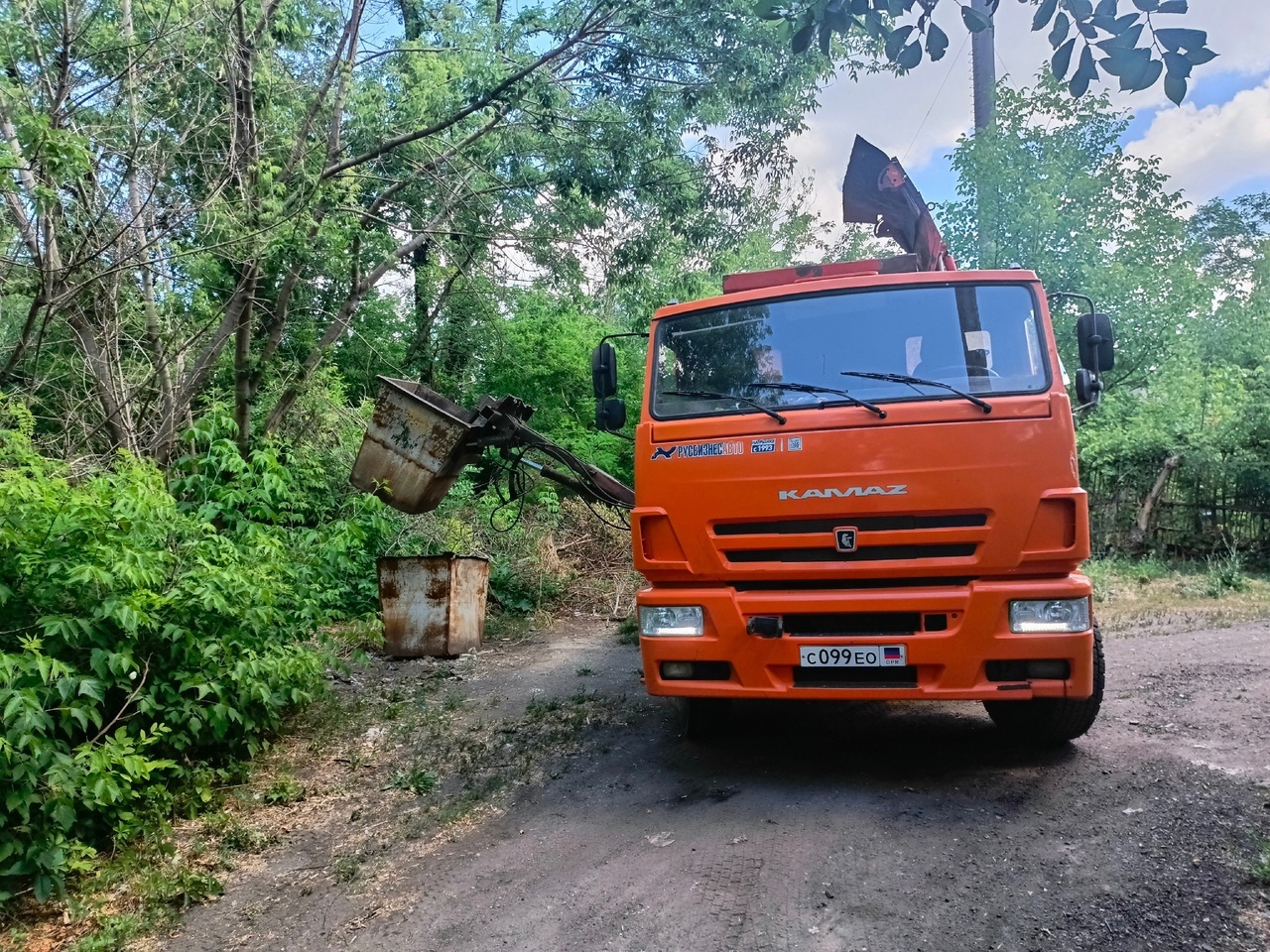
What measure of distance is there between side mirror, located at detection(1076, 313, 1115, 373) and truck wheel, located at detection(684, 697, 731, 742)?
2.81 m

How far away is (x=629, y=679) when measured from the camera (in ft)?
23.7

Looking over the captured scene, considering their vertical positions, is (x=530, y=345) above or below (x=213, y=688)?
above

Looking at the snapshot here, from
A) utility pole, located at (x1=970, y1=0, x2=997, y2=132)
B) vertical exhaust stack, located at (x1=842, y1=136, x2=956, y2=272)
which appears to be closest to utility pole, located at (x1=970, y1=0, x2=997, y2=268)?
utility pole, located at (x1=970, y1=0, x2=997, y2=132)

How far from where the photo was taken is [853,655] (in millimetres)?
4113

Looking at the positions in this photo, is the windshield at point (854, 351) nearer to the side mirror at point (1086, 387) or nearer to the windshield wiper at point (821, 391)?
the windshield wiper at point (821, 391)

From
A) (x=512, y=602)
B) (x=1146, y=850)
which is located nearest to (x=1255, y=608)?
(x=1146, y=850)

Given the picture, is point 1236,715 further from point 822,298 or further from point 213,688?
point 213,688

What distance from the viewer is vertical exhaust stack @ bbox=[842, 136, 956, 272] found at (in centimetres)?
709

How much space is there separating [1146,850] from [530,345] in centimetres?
1317

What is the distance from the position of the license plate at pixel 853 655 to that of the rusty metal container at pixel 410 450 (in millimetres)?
3127

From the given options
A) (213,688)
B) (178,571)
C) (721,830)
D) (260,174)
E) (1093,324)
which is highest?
(260,174)

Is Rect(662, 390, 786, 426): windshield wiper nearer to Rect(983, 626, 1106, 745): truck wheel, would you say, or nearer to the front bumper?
the front bumper

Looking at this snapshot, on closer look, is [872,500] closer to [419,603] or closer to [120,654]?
[120,654]

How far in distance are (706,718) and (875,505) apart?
176 centimetres
